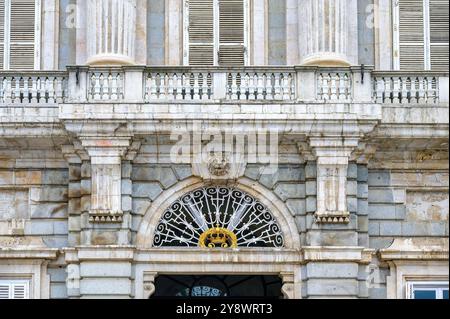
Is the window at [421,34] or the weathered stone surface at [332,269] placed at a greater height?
the window at [421,34]

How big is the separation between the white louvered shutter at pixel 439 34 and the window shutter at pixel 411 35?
0.21m

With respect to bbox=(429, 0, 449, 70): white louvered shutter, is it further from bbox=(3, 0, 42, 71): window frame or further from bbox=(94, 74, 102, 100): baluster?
bbox=(3, 0, 42, 71): window frame

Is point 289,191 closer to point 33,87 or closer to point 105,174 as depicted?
point 105,174

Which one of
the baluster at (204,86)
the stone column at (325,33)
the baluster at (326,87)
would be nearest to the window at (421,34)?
the stone column at (325,33)

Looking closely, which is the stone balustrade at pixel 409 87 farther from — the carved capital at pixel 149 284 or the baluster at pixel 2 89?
the baluster at pixel 2 89

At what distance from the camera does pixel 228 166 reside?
33469 millimetres

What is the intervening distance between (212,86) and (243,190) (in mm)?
2132

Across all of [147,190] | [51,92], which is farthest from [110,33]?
[147,190]

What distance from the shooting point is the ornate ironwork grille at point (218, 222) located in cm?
3359

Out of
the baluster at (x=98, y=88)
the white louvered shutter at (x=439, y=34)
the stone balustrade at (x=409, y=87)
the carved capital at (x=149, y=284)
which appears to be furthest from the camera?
the white louvered shutter at (x=439, y=34)

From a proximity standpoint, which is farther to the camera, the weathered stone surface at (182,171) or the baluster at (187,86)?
the weathered stone surface at (182,171)

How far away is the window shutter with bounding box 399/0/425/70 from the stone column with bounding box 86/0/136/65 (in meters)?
5.65

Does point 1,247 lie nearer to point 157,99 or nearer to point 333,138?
point 157,99
